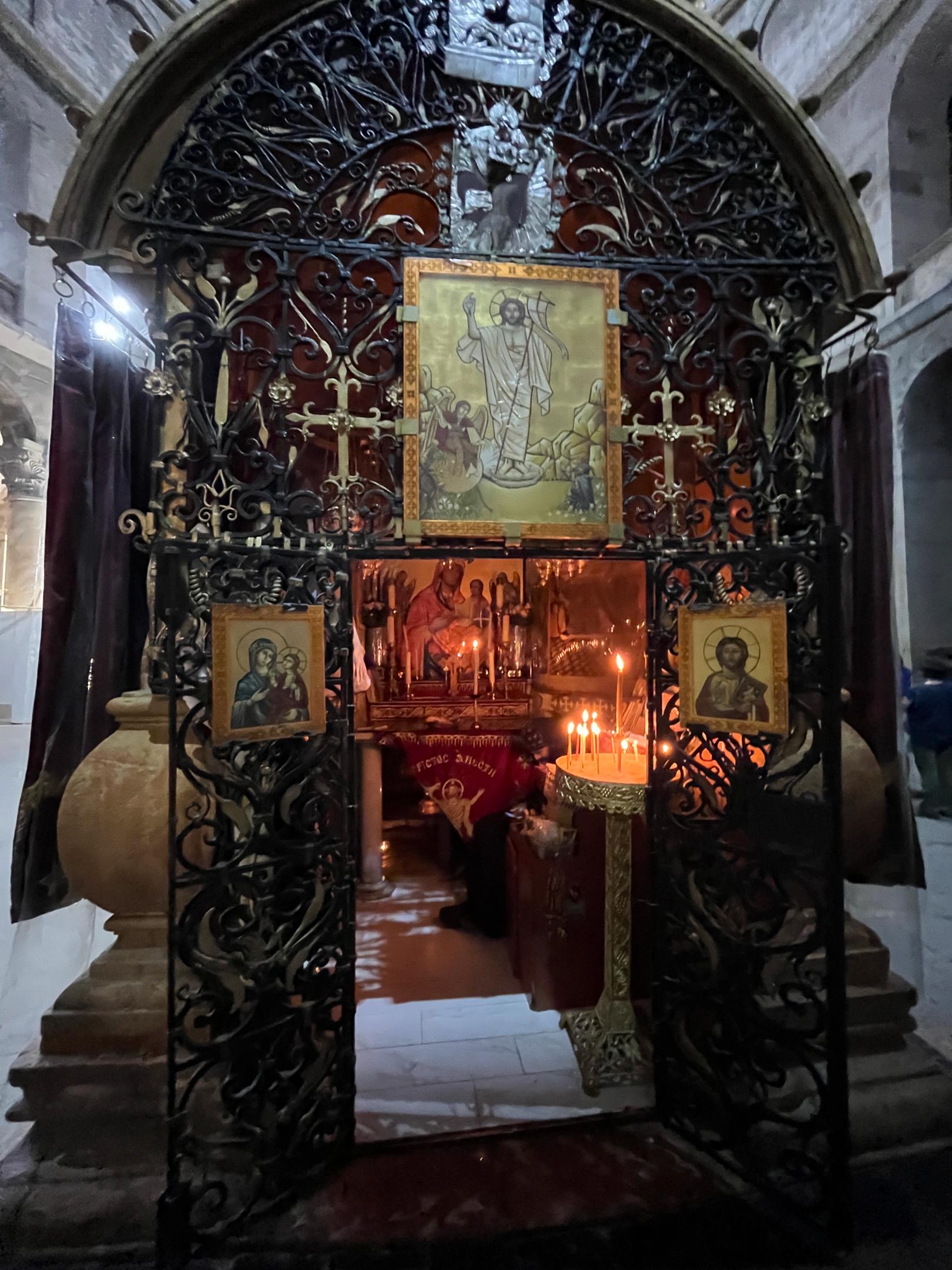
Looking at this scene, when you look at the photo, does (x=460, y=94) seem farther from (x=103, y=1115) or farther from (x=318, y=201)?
(x=103, y=1115)

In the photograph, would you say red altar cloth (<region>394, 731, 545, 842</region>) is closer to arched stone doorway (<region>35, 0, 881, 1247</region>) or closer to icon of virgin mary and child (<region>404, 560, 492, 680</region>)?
icon of virgin mary and child (<region>404, 560, 492, 680</region>)

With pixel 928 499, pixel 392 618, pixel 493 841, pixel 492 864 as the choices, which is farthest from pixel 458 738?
pixel 928 499

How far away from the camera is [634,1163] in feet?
8.05

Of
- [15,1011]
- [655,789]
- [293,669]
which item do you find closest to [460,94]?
[293,669]

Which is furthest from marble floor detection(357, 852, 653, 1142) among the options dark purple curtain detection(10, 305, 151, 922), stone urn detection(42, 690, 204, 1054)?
dark purple curtain detection(10, 305, 151, 922)

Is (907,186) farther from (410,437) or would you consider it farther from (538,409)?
(410,437)

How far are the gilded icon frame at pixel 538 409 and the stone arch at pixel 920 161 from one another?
4347 millimetres

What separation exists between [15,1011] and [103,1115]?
3.61 feet

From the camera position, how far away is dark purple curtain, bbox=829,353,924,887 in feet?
9.73

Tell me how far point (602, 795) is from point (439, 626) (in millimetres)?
3127

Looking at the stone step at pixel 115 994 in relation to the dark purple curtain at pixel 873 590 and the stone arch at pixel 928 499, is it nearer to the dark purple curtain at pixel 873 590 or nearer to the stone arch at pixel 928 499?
the dark purple curtain at pixel 873 590

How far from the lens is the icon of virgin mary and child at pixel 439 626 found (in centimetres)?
577

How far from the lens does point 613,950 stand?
10.0 feet

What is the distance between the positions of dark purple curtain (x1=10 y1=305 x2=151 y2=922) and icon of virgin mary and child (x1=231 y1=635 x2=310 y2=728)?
909mm
